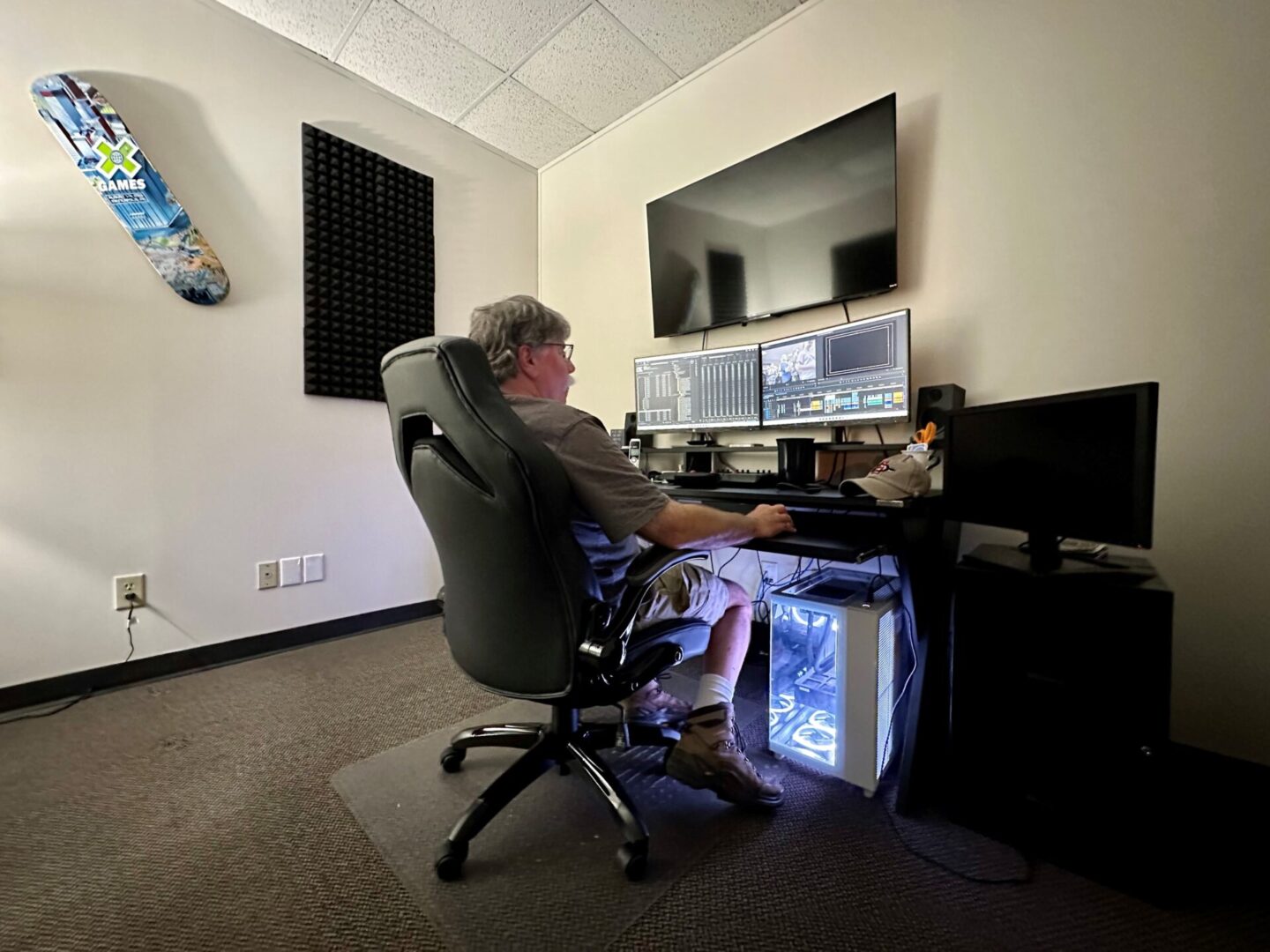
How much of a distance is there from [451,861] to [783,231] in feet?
7.46

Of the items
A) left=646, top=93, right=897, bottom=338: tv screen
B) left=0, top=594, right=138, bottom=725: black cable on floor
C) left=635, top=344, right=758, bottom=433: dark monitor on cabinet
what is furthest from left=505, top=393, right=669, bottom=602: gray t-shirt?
left=0, top=594, right=138, bottom=725: black cable on floor

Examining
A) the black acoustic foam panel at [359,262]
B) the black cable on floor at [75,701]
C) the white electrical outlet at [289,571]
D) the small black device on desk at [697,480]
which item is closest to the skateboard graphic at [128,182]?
the black acoustic foam panel at [359,262]

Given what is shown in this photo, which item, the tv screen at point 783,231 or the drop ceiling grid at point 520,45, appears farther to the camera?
the drop ceiling grid at point 520,45

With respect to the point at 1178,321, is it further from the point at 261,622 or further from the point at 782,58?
the point at 261,622

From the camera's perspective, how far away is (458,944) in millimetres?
875

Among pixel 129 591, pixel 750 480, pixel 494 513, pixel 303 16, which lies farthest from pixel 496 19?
pixel 129 591

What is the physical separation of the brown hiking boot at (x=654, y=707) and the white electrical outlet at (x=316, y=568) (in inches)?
65.4

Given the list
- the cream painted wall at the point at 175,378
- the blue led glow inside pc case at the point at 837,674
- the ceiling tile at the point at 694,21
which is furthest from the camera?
the ceiling tile at the point at 694,21

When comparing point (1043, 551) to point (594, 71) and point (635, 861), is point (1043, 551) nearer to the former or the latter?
point (635, 861)

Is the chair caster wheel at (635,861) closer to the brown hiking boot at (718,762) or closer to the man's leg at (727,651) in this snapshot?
the brown hiking boot at (718,762)

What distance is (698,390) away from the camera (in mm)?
2232

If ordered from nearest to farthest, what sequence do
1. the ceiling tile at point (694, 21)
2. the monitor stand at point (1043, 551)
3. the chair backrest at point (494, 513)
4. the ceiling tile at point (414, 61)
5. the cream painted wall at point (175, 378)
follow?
the chair backrest at point (494, 513)
the monitor stand at point (1043, 551)
the cream painted wall at point (175, 378)
the ceiling tile at point (694, 21)
the ceiling tile at point (414, 61)

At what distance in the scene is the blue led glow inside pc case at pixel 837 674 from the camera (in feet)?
4.14

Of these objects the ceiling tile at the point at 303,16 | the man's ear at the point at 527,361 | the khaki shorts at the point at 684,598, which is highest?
the ceiling tile at the point at 303,16
